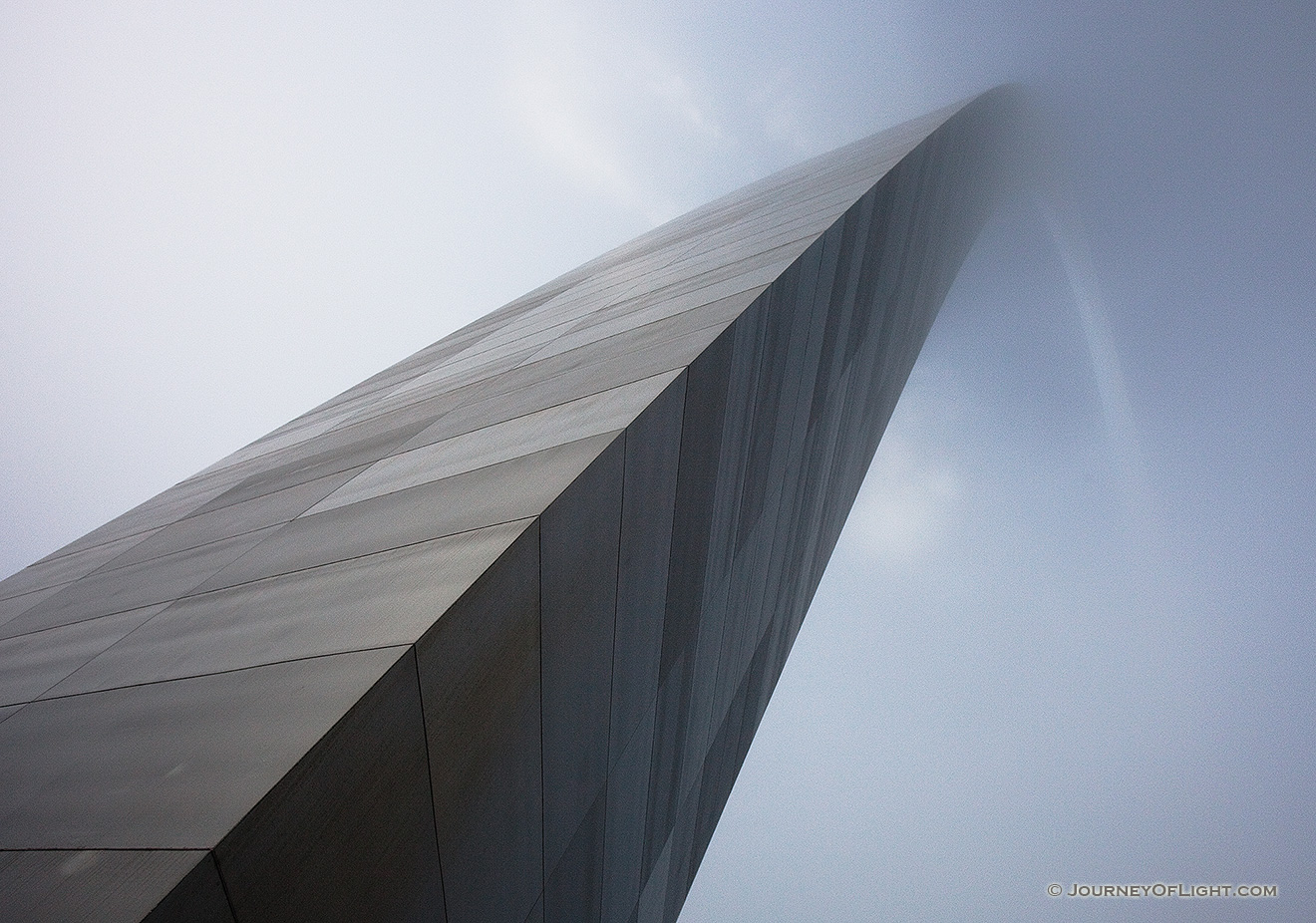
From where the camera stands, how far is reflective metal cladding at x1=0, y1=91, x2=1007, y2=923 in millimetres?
3539

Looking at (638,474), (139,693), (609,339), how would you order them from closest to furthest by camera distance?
(139,693), (638,474), (609,339)

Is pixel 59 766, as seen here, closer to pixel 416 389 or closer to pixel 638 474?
pixel 638 474

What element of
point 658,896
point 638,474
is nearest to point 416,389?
point 638,474

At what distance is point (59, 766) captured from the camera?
14.0 feet

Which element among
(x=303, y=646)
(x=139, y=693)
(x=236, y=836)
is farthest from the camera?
(x=139, y=693)

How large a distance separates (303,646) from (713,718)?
10.3m

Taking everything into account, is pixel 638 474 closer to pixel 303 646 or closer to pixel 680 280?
pixel 303 646

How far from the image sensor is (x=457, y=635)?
445cm

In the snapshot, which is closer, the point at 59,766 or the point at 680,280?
the point at 59,766

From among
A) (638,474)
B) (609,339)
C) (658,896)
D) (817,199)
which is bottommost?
(658,896)

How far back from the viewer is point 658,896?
42.9ft

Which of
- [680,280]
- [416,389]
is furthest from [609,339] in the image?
[416,389]

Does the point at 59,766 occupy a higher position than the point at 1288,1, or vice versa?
the point at 1288,1

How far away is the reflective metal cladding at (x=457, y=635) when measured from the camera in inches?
139
